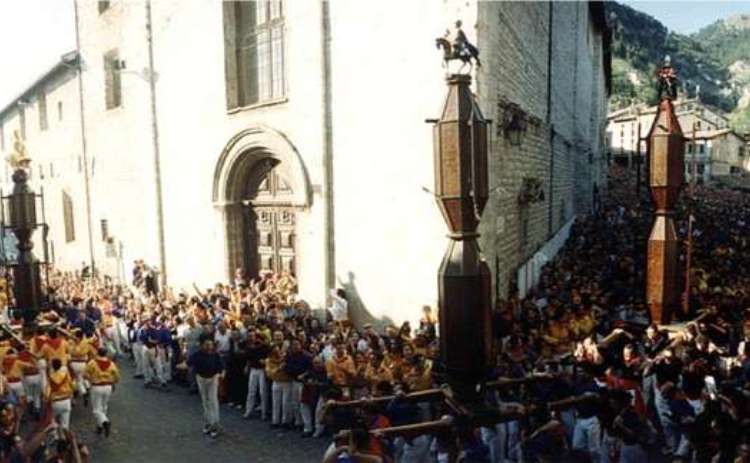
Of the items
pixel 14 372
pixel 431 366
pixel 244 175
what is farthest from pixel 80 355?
pixel 244 175

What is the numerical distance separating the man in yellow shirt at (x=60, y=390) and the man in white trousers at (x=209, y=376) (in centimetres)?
180

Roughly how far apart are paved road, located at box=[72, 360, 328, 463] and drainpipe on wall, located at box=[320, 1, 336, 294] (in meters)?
4.16

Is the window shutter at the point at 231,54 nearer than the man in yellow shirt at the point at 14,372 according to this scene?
No

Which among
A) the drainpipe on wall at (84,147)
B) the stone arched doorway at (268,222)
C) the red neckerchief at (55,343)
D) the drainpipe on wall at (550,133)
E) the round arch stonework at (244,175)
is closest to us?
the red neckerchief at (55,343)

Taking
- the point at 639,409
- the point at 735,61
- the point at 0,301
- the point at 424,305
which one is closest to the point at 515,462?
the point at 639,409

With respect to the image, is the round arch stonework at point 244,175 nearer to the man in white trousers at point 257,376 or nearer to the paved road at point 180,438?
the man in white trousers at point 257,376

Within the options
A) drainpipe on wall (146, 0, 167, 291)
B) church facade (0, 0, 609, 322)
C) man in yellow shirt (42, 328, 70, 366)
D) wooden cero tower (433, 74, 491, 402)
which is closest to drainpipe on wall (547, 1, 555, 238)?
church facade (0, 0, 609, 322)

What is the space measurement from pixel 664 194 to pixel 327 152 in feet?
30.8

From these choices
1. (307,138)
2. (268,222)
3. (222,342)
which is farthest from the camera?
(268,222)

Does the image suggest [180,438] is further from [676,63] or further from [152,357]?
[676,63]

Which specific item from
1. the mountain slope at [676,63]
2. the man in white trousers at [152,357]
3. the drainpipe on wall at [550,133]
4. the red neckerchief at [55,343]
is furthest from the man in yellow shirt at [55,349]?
the mountain slope at [676,63]

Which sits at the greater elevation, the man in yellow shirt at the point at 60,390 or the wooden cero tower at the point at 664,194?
the wooden cero tower at the point at 664,194

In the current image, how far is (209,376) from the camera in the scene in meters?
10.0

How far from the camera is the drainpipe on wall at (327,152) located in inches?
550
